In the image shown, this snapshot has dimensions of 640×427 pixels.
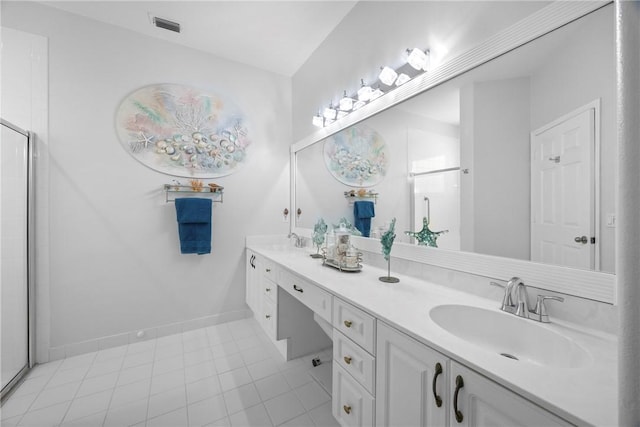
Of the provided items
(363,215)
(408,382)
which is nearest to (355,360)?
(408,382)

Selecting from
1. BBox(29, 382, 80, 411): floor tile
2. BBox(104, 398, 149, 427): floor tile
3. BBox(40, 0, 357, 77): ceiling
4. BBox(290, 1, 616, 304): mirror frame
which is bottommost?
BBox(104, 398, 149, 427): floor tile

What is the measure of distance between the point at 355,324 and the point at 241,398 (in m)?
1.03

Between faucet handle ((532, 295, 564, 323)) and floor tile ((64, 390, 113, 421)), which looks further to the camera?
floor tile ((64, 390, 113, 421))

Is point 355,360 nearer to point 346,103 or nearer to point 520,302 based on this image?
point 520,302

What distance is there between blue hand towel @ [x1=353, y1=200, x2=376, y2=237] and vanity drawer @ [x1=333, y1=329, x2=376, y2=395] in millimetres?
869

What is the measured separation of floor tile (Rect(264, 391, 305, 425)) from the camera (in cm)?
146

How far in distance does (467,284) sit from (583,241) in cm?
46

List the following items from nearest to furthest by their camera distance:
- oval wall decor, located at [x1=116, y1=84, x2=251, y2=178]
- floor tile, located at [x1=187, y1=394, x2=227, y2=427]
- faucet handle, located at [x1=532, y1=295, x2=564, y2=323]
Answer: faucet handle, located at [x1=532, y1=295, x2=564, y2=323] → floor tile, located at [x1=187, y1=394, x2=227, y2=427] → oval wall decor, located at [x1=116, y1=84, x2=251, y2=178]

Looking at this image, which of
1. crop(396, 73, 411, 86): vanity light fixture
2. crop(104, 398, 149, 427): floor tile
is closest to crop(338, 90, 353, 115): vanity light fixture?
crop(396, 73, 411, 86): vanity light fixture

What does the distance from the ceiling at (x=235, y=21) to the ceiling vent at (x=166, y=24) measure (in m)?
0.04

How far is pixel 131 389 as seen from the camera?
168 cm

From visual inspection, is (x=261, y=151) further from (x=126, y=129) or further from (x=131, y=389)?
→ (x=131, y=389)

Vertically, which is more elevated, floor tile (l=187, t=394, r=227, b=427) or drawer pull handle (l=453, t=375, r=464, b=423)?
drawer pull handle (l=453, t=375, r=464, b=423)

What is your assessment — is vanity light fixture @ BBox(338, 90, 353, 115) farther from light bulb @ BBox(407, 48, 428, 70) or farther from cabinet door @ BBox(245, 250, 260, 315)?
cabinet door @ BBox(245, 250, 260, 315)
